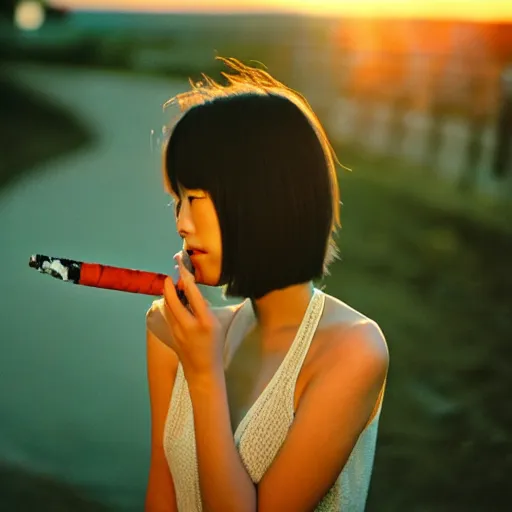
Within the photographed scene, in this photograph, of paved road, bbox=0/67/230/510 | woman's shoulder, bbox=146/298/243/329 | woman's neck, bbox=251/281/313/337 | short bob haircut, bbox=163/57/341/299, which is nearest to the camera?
short bob haircut, bbox=163/57/341/299

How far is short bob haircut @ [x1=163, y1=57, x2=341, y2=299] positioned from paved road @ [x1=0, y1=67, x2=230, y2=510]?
2.06m

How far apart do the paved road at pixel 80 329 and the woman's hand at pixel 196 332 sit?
199 centimetres

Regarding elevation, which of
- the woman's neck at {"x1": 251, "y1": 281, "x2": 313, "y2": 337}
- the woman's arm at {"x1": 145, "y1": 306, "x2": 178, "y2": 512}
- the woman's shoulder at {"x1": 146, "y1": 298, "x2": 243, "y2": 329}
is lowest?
the woman's arm at {"x1": 145, "y1": 306, "x2": 178, "y2": 512}

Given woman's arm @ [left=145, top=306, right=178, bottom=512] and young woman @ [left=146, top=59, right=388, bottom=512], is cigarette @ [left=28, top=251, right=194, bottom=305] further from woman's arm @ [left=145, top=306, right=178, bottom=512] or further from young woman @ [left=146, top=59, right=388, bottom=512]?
woman's arm @ [left=145, top=306, right=178, bottom=512]

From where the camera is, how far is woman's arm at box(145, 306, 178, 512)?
6.14 ft

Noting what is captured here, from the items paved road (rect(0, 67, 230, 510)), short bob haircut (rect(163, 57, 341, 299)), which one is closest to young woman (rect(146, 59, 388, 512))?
short bob haircut (rect(163, 57, 341, 299))

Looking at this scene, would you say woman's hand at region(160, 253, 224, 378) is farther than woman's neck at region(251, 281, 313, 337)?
No

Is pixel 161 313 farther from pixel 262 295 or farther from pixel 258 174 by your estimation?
pixel 258 174

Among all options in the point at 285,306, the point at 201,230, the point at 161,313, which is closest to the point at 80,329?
the point at 161,313

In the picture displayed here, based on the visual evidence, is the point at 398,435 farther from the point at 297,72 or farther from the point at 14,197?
the point at 297,72

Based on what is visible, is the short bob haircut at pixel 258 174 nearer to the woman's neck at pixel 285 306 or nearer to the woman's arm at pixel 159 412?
the woman's neck at pixel 285 306

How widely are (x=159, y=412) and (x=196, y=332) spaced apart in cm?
32

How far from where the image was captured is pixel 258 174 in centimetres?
161

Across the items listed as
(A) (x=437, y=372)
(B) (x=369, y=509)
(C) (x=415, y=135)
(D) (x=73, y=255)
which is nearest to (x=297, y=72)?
(C) (x=415, y=135)
